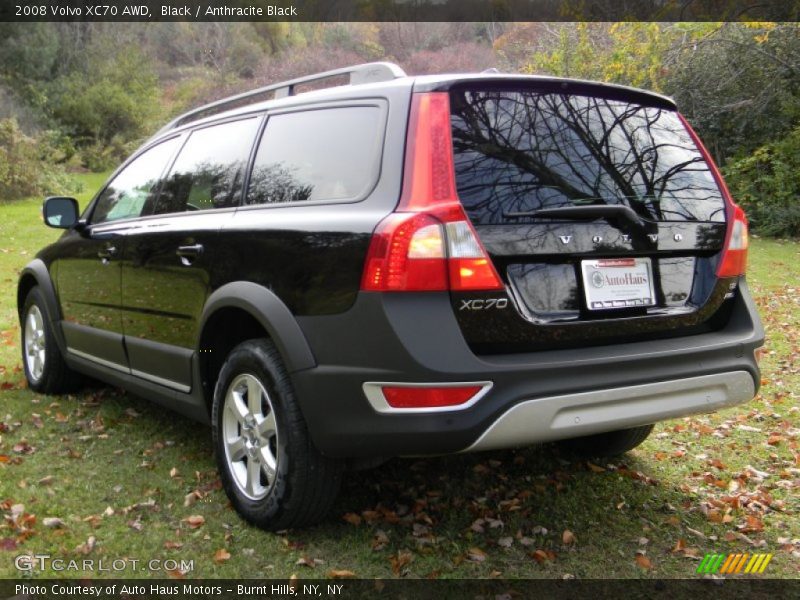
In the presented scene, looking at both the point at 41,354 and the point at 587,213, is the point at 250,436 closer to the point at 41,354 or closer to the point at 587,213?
the point at 587,213

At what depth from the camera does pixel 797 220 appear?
16500mm

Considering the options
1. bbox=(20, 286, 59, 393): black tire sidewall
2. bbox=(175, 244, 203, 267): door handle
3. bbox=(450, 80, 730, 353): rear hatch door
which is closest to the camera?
bbox=(450, 80, 730, 353): rear hatch door

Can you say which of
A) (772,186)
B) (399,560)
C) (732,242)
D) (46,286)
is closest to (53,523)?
(399,560)

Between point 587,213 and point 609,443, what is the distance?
1694mm

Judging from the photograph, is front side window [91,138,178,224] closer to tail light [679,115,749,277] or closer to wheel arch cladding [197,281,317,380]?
wheel arch cladding [197,281,317,380]

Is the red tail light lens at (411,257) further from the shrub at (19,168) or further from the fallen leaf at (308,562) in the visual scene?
the shrub at (19,168)

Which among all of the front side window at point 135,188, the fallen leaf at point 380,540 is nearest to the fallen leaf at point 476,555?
the fallen leaf at point 380,540

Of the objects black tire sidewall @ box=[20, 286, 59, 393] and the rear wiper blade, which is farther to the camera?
black tire sidewall @ box=[20, 286, 59, 393]

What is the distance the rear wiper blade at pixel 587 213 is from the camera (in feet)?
9.33

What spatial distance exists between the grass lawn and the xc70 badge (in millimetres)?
1092

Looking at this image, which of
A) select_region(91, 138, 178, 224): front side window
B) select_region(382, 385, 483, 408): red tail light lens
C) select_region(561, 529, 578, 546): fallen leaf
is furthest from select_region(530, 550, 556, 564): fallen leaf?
select_region(91, 138, 178, 224): front side window

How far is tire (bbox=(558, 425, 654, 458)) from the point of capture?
411 cm
